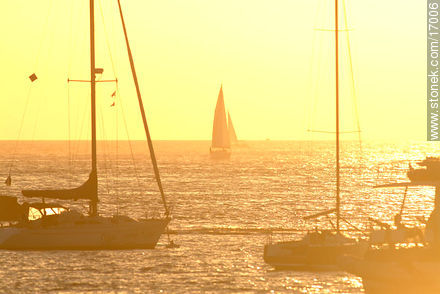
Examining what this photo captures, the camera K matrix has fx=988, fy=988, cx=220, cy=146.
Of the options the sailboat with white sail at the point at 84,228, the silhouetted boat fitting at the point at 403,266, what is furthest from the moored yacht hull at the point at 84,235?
the silhouetted boat fitting at the point at 403,266

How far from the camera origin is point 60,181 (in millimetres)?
156875

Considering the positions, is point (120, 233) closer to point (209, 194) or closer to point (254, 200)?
point (254, 200)

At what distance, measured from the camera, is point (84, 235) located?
191 ft

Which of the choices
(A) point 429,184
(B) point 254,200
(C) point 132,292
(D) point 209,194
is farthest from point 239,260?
(D) point 209,194

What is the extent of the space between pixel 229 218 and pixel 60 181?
71890 millimetres

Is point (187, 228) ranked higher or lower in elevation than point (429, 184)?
lower

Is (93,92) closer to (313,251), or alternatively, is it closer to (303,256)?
(303,256)

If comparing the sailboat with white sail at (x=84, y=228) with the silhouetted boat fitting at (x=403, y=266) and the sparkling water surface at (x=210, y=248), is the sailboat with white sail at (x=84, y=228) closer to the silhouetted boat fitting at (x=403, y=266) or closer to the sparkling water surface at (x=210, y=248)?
the sparkling water surface at (x=210, y=248)

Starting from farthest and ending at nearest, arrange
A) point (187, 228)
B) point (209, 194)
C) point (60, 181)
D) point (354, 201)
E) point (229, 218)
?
point (60, 181) < point (209, 194) < point (354, 201) < point (229, 218) < point (187, 228)

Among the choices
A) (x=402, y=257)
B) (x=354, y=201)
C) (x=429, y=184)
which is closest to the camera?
(x=402, y=257)

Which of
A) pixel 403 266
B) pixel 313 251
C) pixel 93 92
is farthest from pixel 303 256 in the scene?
pixel 93 92

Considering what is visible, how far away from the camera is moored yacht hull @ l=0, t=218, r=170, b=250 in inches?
2290

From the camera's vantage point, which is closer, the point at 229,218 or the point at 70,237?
the point at 70,237

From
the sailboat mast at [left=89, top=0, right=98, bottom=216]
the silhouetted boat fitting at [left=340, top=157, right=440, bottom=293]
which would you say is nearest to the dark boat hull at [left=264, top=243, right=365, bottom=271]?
the silhouetted boat fitting at [left=340, top=157, right=440, bottom=293]
